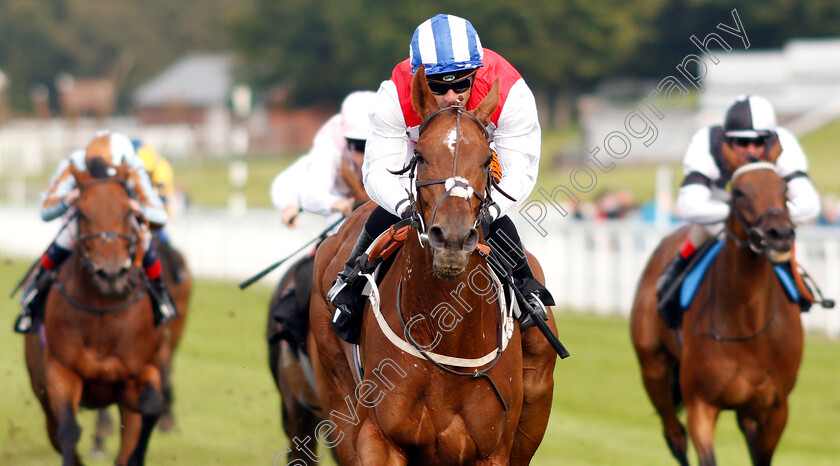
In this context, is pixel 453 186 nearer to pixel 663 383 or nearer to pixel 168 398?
pixel 663 383

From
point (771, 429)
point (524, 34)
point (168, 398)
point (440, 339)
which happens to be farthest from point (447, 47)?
point (524, 34)

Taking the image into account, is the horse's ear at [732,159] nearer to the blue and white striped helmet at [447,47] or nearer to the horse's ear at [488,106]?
the blue and white striped helmet at [447,47]

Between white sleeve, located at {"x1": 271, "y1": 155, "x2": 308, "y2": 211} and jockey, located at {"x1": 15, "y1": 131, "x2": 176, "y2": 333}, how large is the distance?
73 cm

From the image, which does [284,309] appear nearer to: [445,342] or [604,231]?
[445,342]

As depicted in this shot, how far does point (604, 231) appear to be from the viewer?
14.7 meters

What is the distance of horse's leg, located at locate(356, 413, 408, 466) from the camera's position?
407 cm

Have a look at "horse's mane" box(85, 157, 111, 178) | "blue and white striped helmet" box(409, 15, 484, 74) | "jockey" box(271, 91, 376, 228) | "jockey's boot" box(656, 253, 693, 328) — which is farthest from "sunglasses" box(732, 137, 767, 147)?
"horse's mane" box(85, 157, 111, 178)

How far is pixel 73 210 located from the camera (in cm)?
668

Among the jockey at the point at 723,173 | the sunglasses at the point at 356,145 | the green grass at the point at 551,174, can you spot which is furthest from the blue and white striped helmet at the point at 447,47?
the green grass at the point at 551,174

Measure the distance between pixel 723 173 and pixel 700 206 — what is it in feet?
1.32

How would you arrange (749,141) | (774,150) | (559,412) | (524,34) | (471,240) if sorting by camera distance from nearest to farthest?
1. (471,240)
2. (774,150)
3. (749,141)
4. (559,412)
5. (524,34)

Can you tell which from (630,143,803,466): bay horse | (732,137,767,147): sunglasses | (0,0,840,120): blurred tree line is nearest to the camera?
(630,143,803,466): bay horse

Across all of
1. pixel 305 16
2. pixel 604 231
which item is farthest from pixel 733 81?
pixel 604 231

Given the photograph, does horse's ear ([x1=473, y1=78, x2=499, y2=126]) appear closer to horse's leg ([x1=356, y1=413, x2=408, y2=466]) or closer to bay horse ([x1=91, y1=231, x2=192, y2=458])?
horse's leg ([x1=356, y1=413, x2=408, y2=466])
